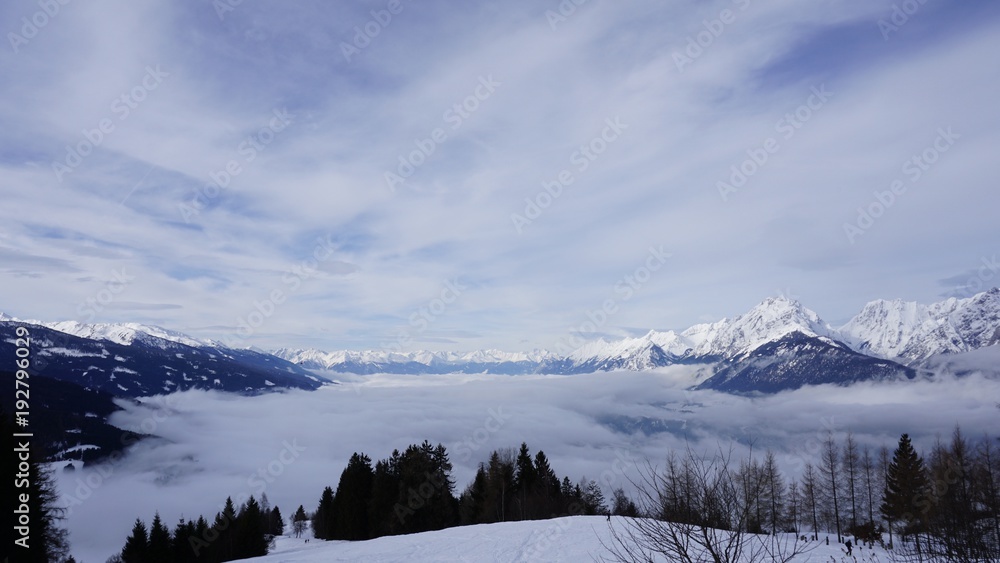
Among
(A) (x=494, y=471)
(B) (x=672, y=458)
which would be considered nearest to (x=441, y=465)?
(A) (x=494, y=471)

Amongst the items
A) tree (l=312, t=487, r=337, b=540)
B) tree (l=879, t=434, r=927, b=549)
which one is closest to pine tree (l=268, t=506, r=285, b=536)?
tree (l=312, t=487, r=337, b=540)

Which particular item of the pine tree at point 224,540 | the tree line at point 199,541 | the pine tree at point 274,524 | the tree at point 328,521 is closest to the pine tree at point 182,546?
the tree line at point 199,541

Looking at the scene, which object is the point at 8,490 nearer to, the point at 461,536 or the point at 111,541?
the point at 461,536

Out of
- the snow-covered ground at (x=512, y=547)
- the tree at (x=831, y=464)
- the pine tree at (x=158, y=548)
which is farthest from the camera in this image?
the tree at (x=831, y=464)

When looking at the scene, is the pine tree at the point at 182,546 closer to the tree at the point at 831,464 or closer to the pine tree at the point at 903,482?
the tree at the point at 831,464

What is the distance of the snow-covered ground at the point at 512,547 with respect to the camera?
80.2ft

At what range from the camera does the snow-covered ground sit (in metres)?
24.5

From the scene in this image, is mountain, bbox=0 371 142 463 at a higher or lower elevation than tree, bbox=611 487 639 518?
lower

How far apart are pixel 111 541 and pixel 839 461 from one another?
22012 centimetres

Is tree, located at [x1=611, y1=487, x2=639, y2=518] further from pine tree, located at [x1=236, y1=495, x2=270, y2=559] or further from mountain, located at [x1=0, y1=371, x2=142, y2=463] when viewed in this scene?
mountain, located at [x1=0, y1=371, x2=142, y2=463]

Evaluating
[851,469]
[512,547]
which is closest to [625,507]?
[512,547]

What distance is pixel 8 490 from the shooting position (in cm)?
2681

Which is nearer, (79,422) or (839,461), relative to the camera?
(839,461)

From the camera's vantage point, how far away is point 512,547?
27203mm
